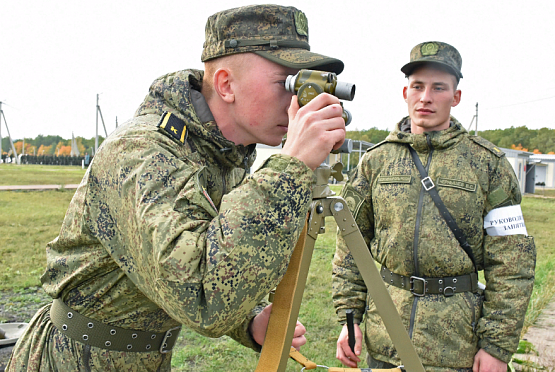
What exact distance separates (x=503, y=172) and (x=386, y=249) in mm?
883

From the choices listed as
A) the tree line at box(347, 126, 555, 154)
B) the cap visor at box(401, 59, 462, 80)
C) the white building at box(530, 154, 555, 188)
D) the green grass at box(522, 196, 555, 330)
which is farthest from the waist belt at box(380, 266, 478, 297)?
the tree line at box(347, 126, 555, 154)

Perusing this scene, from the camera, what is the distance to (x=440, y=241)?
2.61 m

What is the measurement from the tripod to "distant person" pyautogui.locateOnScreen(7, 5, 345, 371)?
20 centimetres

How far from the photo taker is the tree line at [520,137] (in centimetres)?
6612

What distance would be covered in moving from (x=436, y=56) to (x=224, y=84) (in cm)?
189

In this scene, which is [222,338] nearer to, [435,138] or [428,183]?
[428,183]

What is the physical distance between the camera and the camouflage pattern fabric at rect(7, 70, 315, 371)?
113 centimetres

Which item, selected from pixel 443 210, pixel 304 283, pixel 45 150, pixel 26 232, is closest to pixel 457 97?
pixel 443 210

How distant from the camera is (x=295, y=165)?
1.25 meters

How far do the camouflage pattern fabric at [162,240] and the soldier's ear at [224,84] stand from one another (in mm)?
124

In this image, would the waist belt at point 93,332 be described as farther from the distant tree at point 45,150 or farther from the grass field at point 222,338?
the distant tree at point 45,150

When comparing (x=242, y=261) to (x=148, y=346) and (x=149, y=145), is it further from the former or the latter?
(x=148, y=346)

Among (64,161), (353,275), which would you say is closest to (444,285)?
(353,275)

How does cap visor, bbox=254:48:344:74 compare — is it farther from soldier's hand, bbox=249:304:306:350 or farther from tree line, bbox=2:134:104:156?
tree line, bbox=2:134:104:156
